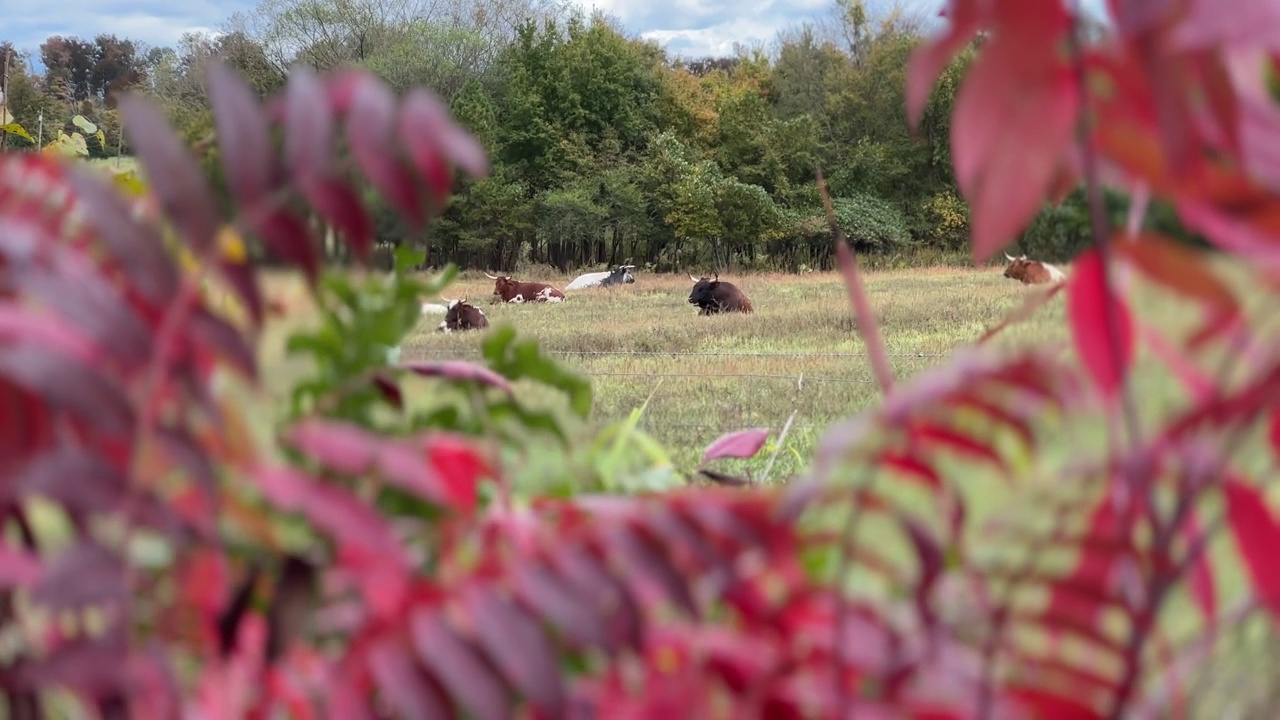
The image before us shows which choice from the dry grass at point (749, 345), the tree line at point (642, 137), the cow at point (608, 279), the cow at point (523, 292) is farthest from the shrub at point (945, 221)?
the cow at point (523, 292)

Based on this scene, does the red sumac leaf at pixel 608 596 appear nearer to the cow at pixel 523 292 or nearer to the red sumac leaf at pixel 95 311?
the red sumac leaf at pixel 95 311

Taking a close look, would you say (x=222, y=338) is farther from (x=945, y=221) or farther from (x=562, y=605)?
(x=945, y=221)

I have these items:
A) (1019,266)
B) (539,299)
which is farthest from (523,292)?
(1019,266)

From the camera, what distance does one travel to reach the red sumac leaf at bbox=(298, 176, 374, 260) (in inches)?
5.6

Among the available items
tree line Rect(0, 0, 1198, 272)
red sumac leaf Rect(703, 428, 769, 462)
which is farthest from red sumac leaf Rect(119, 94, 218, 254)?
tree line Rect(0, 0, 1198, 272)

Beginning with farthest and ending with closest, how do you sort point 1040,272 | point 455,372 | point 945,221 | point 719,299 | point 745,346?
point 945,221 < point 719,299 < point 745,346 < point 1040,272 < point 455,372

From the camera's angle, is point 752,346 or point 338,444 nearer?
point 338,444

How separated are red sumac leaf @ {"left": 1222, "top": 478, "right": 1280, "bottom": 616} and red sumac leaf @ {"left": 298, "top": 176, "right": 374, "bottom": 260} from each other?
0.13 metres

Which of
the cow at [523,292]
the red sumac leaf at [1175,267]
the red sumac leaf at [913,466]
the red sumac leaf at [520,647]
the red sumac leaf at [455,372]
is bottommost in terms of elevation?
the cow at [523,292]

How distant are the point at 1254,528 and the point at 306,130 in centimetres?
14

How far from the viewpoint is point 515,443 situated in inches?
10.3

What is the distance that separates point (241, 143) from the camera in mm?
136

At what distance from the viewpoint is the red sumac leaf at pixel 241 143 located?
0.14m

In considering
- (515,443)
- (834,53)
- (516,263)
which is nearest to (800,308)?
(515,443)
